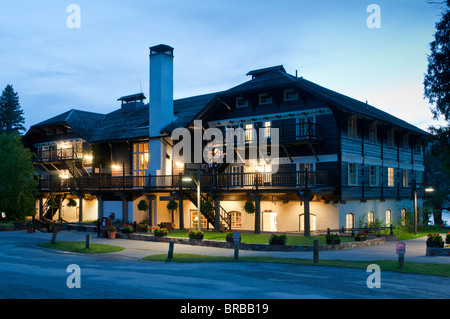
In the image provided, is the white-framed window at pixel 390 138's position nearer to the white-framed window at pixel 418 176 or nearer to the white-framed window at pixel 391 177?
the white-framed window at pixel 391 177

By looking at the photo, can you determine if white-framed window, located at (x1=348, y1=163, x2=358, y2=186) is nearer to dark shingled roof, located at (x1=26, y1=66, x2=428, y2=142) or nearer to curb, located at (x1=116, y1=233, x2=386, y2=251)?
dark shingled roof, located at (x1=26, y1=66, x2=428, y2=142)

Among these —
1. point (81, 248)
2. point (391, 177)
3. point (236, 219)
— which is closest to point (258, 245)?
point (81, 248)

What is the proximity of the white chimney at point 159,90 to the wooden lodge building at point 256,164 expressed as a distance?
0.09 m

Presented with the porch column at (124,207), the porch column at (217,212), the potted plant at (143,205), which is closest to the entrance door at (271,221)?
the porch column at (217,212)

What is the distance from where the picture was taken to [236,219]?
35.9 m

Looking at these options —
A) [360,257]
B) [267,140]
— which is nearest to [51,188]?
[267,140]

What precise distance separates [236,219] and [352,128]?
36.3 feet

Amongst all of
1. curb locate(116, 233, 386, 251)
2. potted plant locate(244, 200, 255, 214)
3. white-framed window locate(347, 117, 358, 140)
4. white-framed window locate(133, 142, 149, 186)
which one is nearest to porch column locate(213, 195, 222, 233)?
potted plant locate(244, 200, 255, 214)

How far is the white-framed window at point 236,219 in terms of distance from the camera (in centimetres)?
3579

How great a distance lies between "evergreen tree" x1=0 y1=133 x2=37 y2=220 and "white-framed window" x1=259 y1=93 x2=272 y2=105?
24110mm

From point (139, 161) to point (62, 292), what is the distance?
94.4 ft

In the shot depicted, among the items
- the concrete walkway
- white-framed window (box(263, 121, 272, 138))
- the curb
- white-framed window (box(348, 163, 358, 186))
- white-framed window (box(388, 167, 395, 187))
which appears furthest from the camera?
white-framed window (box(388, 167, 395, 187))

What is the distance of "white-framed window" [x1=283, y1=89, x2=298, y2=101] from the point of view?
3378cm
